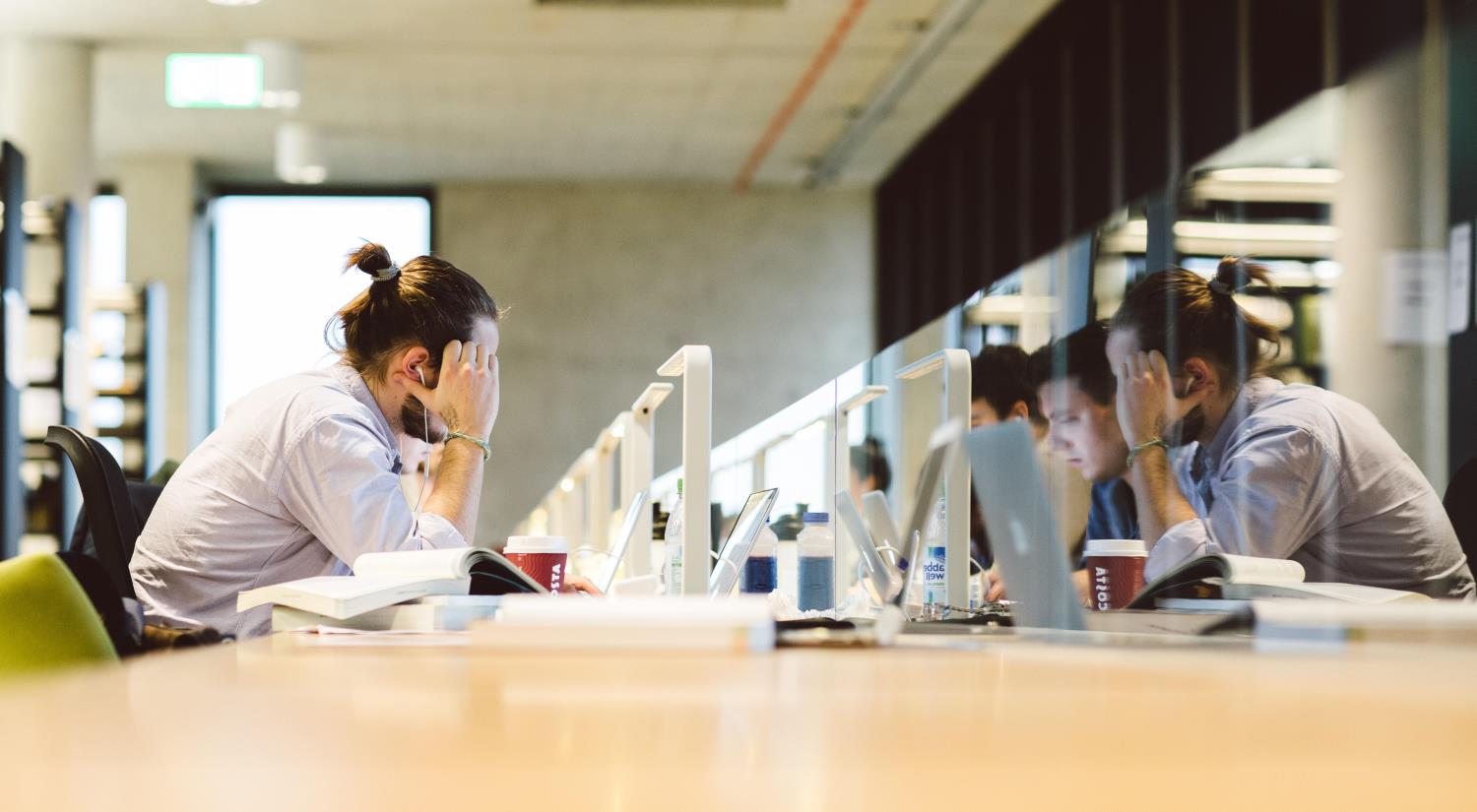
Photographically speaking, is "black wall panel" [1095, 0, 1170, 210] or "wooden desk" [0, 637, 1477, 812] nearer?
"wooden desk" [0, 637, 1477, 812]

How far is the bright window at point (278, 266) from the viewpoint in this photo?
10141mm

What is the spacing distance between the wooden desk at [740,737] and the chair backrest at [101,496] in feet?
4.33

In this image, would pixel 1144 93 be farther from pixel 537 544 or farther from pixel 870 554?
pixel 870 554

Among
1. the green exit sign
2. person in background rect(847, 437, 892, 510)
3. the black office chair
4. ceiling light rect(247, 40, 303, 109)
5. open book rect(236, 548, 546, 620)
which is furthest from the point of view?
the green exit sign

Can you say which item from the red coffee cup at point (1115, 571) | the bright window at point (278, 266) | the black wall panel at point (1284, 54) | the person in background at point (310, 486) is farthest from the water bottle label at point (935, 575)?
the bright window at point (278, 266)

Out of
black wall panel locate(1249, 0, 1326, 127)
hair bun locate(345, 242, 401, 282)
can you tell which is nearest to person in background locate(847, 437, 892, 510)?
hair bun locate(345, 242, 401, 282)

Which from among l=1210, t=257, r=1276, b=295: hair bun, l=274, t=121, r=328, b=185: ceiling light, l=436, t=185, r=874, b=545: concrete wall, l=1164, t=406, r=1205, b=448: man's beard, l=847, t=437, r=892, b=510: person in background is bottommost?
l=847, t=437, r=892, b=510: person in background

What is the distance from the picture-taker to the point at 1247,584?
1.65 m

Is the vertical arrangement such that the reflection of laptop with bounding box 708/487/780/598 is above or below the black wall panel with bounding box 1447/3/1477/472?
below

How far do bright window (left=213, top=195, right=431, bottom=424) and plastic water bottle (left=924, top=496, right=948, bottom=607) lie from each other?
28.0 feet

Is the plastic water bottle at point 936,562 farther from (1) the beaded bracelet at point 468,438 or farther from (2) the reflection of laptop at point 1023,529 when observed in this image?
(1) the beaded bracelet at point 468,438

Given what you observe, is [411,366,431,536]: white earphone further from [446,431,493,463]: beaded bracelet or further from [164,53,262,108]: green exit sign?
[164,53,262,108]: green exit sign

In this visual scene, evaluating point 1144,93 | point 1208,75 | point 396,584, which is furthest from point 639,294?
point 396,584

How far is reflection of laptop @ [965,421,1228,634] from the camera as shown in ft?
4.30
